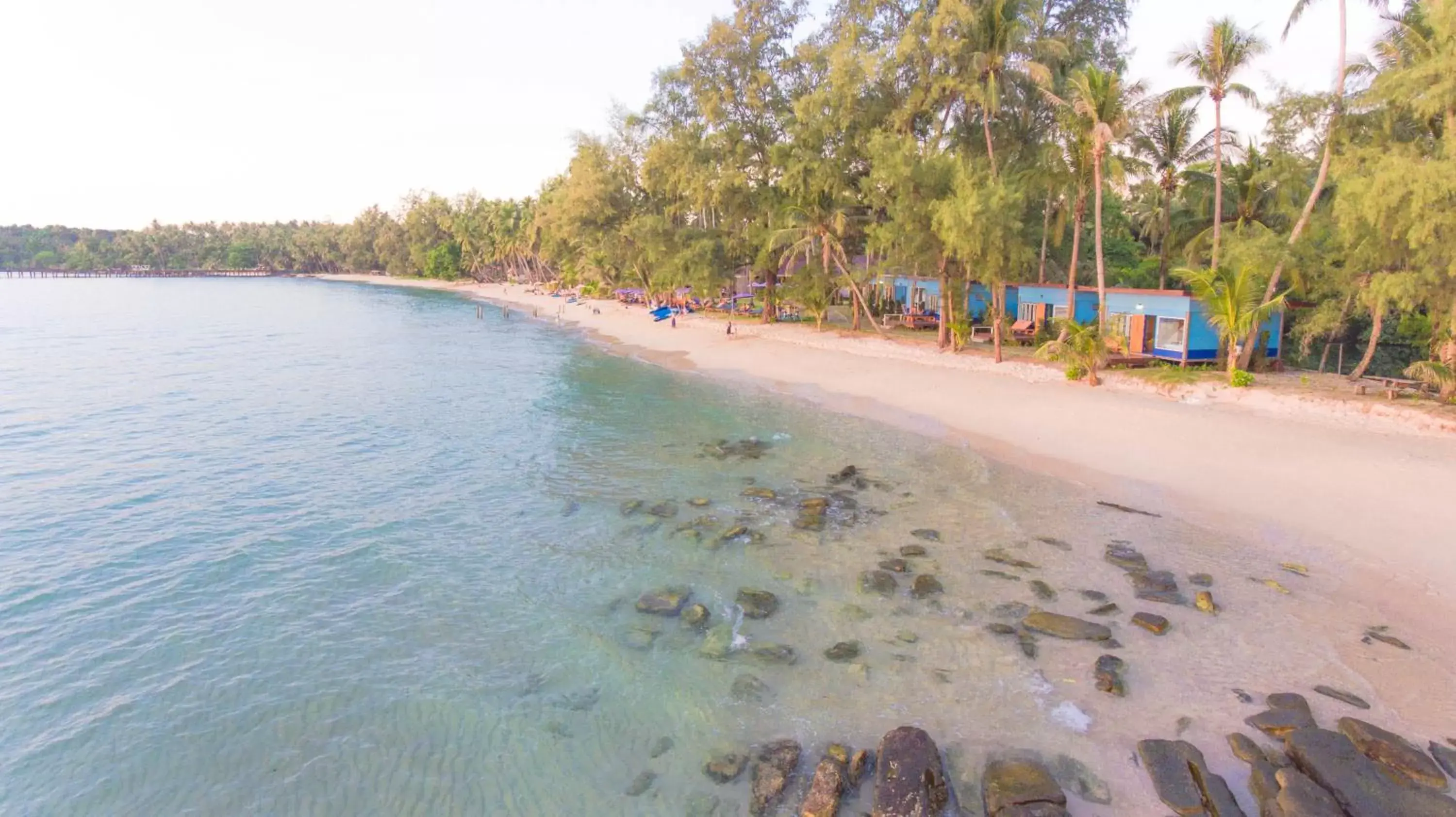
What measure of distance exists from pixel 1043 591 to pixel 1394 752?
4.71 m

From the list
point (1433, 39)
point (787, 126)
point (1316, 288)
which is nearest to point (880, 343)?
point (787, 126)

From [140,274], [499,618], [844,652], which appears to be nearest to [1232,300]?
[844,652]

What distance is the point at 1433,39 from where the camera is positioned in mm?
19016

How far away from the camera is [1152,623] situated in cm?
1081

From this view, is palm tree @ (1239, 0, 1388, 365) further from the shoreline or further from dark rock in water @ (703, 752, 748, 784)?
dark rock in water @ (703, 752, 748, 784)

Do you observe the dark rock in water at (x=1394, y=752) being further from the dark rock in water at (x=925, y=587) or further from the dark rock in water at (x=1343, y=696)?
the dark rock in water at (x=925, y=587)

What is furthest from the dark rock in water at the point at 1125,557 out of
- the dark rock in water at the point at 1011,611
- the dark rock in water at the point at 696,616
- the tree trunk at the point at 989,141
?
the tree trunk at the point at 989,141

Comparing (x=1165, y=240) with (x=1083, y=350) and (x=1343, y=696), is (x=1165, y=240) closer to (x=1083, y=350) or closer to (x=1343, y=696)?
(x=1083, y=350)

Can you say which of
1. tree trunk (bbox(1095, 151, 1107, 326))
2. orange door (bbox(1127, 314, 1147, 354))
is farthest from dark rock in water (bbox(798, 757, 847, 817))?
orange door (bbox(1127, 314, 1147, 354))

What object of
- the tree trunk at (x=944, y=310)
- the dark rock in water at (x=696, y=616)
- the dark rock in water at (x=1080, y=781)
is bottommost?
the dark rock in water at (x=1080, y=781)

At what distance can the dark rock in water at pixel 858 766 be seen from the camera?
25.7 ft

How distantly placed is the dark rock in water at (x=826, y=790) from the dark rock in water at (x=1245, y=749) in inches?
170

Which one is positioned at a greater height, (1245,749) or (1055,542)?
(1055,542)

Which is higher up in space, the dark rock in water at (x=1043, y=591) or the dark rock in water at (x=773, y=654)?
the dark rock in water at (x=1043, y=591)
